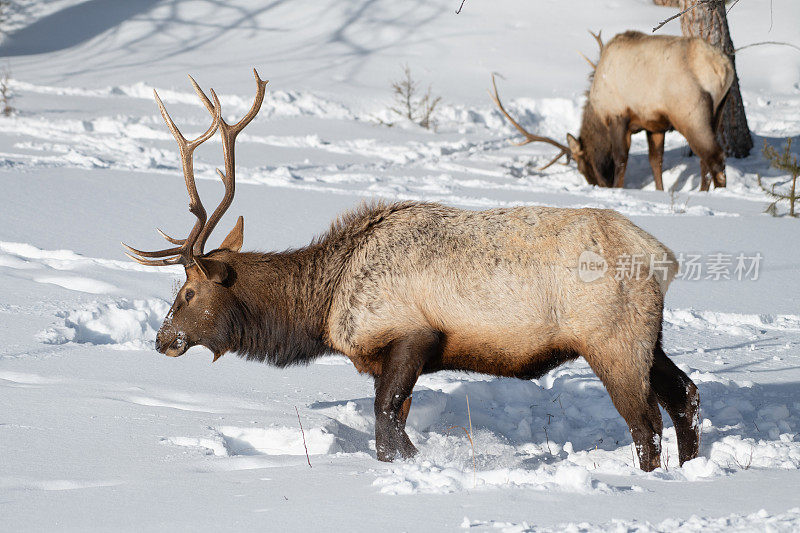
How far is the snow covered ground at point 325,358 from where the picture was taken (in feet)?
9.59

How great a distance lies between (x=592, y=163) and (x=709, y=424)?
7071mm

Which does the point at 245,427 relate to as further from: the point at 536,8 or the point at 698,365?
the point at 536,8

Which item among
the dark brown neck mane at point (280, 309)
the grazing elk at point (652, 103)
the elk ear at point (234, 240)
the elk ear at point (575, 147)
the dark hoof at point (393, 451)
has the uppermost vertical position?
the grazing elk at point (652, 103)

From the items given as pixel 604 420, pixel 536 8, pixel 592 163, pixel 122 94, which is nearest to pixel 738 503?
pixel 604 420

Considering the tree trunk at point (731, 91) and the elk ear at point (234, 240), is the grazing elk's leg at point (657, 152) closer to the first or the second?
the tree trunk at point (731, 91)

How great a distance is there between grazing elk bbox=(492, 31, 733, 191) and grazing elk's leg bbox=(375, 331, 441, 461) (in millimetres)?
6895

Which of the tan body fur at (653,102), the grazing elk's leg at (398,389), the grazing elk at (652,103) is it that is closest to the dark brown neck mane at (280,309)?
the grazing elk's leg at (398,389)

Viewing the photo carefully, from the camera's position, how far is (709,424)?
4.76 m

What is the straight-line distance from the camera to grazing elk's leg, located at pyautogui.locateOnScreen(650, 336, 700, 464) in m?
4.37

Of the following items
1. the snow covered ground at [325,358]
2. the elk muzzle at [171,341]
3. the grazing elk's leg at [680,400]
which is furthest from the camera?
the elk muzzle at [171,341]

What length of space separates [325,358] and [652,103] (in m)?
6.67

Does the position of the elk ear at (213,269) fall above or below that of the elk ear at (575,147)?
below

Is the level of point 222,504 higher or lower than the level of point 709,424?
higher

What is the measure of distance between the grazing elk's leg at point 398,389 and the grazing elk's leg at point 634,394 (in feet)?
2.62
